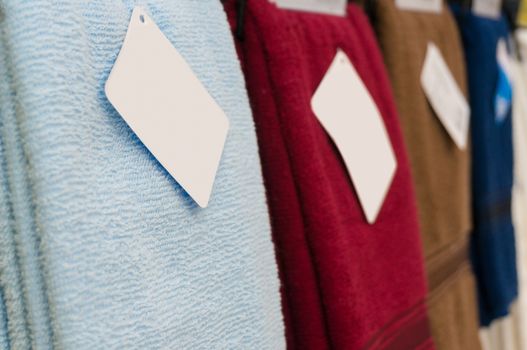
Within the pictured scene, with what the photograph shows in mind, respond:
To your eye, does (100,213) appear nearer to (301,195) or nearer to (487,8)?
(301,195)

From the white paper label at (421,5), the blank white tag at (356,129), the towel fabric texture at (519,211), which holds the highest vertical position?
the white paper label at (421,5)

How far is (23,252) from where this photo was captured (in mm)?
247

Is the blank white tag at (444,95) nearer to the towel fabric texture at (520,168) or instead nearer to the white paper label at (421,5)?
the white paper label at (421,5)

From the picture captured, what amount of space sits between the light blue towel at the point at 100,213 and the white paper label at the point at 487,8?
0.58m

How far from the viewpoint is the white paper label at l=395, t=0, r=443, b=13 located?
638 mm

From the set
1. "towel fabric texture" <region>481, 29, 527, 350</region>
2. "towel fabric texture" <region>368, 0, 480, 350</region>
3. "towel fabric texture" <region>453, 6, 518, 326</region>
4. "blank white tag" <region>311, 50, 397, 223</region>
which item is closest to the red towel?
"blank white tag" <region>311, 50, 397, 223</region>

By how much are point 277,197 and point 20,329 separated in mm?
195

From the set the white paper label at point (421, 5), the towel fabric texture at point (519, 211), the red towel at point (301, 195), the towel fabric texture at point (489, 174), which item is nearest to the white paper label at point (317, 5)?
the red towel at point (301, 195)

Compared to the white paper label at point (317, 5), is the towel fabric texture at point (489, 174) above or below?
below

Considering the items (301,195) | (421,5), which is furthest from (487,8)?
(301,195)

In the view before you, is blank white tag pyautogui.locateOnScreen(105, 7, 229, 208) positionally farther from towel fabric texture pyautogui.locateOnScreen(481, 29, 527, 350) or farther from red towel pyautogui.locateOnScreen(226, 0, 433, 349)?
towel fabric texture pyautogui.locateOnScreen(481, 29, 527, 350)

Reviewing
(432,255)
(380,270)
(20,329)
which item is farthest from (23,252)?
(432,255)

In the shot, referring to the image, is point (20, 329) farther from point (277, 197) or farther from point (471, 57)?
point (471, 57)

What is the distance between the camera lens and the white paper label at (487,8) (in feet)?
2.65
